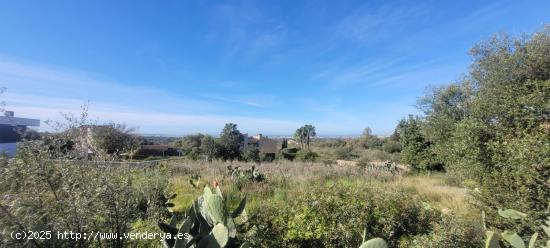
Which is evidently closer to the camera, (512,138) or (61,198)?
(61,198)

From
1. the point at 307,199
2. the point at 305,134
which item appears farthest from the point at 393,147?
the point at 307,199

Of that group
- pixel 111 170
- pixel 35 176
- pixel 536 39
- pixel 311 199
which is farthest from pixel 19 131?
pixel 536 39

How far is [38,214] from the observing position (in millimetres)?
2674

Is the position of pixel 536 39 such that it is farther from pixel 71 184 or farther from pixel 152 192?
pixel 71 184

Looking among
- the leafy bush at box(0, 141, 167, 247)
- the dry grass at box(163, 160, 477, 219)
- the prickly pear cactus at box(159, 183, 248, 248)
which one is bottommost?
the dry grass at box(163, 160, 477, 219)

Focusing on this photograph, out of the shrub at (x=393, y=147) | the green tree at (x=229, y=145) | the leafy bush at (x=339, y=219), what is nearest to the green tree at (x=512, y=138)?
the leafy bush at (x=339, y=219)

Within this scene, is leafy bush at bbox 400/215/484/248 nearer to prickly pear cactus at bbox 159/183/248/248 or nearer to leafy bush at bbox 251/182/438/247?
leafy bush at bbox 251/182/438/247

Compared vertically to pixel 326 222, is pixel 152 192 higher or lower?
higher

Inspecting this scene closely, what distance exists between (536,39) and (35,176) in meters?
12.9

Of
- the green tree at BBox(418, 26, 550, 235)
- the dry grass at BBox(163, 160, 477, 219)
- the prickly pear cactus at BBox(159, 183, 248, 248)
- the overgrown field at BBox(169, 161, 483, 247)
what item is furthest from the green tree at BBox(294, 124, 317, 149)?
the prickly pear cactus at BBox(159, 183, 248, 248)

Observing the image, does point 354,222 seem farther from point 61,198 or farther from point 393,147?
point 393,147

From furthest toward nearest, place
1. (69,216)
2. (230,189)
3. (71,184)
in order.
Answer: (230,189) → (71,184) → (69,216)

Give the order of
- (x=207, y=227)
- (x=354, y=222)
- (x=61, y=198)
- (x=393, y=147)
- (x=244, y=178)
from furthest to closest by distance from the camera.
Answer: (x=393, y=147) < (x=244, y=178) < (x=354, y=222) < (x=207, y=227) < (x=61, y=198)

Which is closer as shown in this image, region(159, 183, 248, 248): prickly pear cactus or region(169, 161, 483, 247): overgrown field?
region(159, 183, 248, 248): prickly pear cactus
